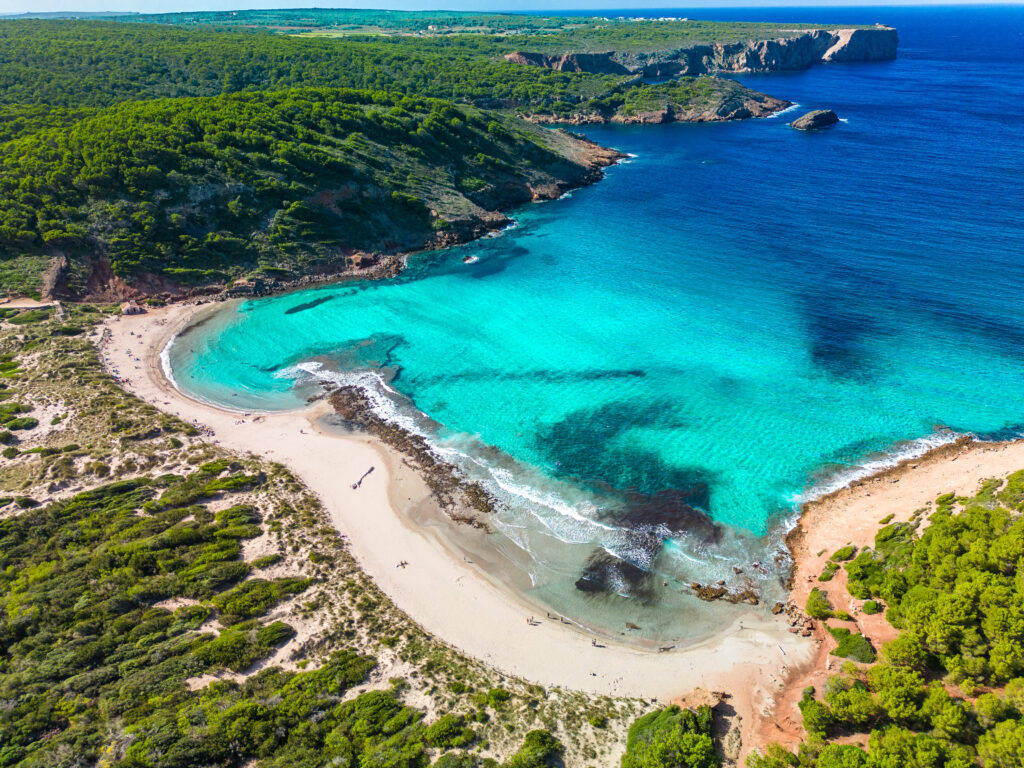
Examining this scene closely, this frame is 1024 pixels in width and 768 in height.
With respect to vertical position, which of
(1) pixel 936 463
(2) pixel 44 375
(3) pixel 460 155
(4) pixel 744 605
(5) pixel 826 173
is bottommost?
(4) pixel 744 605

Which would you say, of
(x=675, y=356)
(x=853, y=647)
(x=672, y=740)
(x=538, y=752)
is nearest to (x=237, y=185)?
(x=675, y=356)

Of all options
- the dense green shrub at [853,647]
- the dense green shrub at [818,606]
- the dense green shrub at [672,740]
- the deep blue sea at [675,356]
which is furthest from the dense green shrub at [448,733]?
the dense green shrub at [818,606]

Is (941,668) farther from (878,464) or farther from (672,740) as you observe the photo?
(878,464)

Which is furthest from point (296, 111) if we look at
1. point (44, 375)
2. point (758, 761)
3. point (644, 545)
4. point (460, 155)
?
point (758, 761)

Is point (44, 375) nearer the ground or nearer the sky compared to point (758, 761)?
nearer the sky

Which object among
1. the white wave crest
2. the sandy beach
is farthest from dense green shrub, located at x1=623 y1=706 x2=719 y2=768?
the white wave crest

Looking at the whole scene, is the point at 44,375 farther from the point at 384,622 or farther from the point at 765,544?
the point at 765,544
